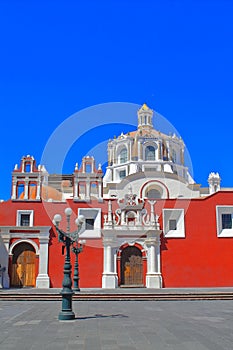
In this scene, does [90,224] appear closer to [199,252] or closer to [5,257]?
[5,257]

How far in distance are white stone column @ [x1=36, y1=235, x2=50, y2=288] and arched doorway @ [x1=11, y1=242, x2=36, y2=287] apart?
1.25ft

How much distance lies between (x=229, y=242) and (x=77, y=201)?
884 cm

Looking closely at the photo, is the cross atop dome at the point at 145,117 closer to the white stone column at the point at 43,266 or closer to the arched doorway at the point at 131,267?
the arched doorway at the point at 131,267

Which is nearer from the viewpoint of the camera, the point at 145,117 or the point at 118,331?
the point at 118,331

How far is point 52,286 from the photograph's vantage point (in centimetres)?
2292

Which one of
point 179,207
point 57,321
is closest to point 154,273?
point 179,207

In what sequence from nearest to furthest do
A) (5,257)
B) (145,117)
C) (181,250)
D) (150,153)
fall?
(5,257) < (181,250) < (150,153) < (145,117)

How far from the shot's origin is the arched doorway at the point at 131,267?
23328 millimetres

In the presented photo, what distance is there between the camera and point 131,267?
77.2 feet

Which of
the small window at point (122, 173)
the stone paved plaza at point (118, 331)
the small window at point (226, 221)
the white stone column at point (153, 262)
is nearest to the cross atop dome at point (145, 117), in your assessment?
the small window at point (122, 173)

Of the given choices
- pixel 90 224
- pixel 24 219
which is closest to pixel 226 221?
pixel 90 224

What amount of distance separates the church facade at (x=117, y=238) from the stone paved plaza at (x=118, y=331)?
432 inches

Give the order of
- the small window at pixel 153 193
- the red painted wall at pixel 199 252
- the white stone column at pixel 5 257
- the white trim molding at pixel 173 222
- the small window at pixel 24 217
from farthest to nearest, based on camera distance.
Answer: the small window at pixel 153 193, the white trim molding at pixel 173 222, the small window at pixel 24 217, the red painted wall at pixel 199 252, the white stone column at pixel 5 257

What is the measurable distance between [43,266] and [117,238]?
4230 mm
